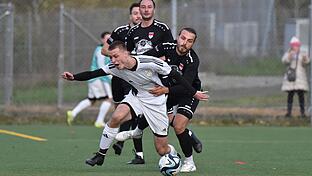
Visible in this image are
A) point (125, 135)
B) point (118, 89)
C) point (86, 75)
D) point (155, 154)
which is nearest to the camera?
point (86, 75)

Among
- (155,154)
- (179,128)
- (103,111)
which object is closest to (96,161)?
(179,128)

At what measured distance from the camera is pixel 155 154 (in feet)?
41.7

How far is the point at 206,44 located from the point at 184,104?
8819 mm

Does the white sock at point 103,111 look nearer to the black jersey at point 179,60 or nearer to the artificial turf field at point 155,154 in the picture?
the artificial turf field at point 155,154

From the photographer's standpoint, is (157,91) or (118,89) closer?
(157,91)

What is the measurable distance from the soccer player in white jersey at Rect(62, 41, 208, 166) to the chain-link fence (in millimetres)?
9234

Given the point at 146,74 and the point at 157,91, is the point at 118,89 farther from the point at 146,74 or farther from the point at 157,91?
the point at 146,74

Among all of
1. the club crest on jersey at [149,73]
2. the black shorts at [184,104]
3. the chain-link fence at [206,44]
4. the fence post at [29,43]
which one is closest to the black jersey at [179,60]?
the black shorts at [184,104]

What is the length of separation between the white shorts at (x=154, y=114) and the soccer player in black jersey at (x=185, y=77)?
0.86ft

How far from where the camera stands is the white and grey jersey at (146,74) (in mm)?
9648

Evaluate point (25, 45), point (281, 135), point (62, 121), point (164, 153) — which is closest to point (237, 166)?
point (164, 153)

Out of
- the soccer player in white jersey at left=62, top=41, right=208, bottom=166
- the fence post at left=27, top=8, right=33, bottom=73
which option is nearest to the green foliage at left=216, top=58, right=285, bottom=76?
the fence post at left=27, top=8, right=33, bottom=73

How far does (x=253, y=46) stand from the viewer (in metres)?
19.3

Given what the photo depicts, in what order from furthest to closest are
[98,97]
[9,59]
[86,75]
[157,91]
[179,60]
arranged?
[9,59]
[98,97]
[179,60]
[86,75]
[157,91]
